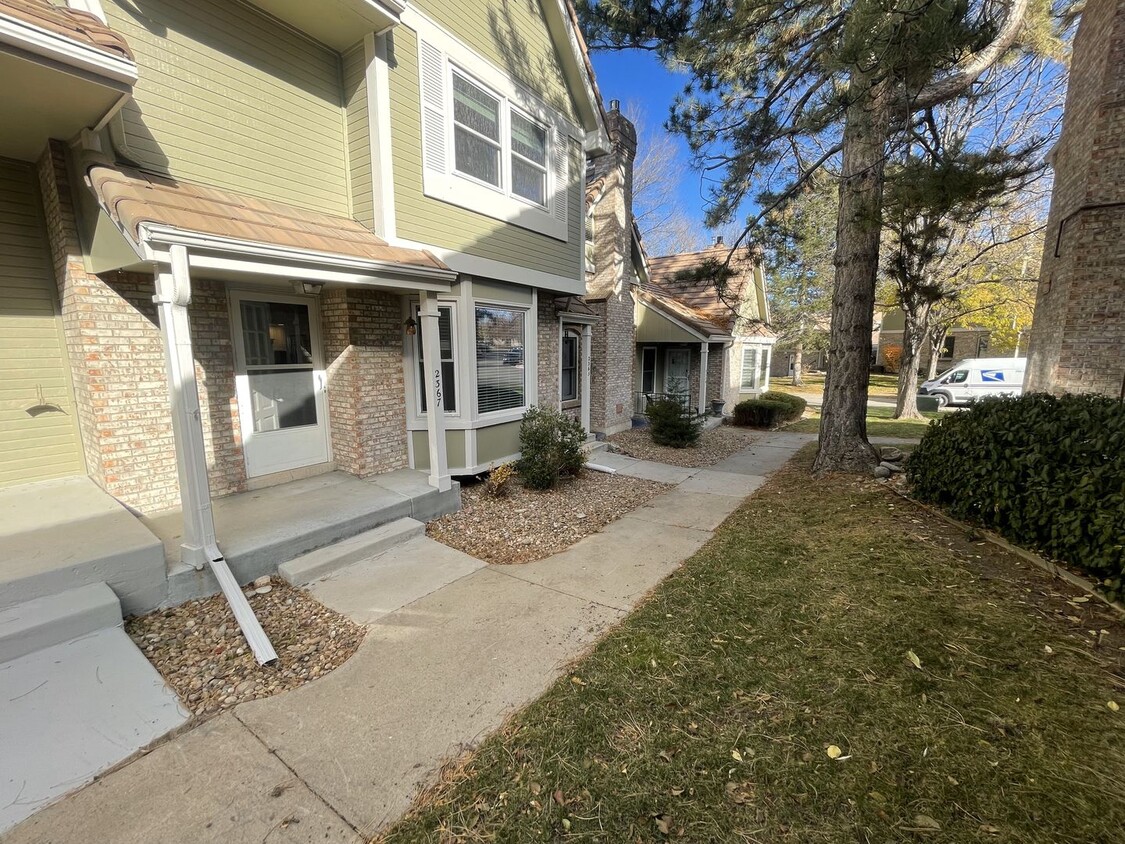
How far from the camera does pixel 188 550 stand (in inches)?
156

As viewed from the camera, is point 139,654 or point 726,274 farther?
point 726,274

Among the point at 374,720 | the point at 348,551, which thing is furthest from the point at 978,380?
the point at 374,720

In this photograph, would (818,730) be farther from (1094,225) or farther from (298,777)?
(1094,225)

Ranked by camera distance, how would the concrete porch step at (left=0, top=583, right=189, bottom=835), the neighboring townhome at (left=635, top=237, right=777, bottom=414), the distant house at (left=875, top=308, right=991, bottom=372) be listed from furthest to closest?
the distant house at (left=875, top=308, right=991, bottom=372) < the neighboring townhome at (left=635, top=237, right=777, bottom=414) < the concrete porch step at (left=0, top=583, right=189, bottom=835)

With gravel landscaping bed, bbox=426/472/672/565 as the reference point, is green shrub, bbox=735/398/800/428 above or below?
above

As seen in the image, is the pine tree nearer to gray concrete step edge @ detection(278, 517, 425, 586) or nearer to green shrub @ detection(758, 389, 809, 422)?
A: gray concrete step edge @ detection(278, 517, 425, 586)

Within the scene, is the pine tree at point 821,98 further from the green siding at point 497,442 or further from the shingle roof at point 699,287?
the shingle roof at point 699,287

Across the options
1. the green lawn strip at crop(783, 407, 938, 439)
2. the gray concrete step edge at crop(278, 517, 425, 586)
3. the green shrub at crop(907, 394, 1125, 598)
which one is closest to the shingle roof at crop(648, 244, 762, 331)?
the green lawn strip at crop(783, 407, 938, 439)

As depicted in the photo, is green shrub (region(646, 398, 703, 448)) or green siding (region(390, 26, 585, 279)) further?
green shrub (region(646, 398, 703, 448))

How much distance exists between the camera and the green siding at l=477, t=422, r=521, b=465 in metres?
7.20

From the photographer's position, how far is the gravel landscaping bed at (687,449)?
10.2 m

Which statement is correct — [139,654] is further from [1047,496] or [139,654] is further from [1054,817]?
[1047,496]

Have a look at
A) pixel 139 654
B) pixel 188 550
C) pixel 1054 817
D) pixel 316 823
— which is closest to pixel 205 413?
pixel 188 550

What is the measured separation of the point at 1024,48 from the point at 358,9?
9.52m
